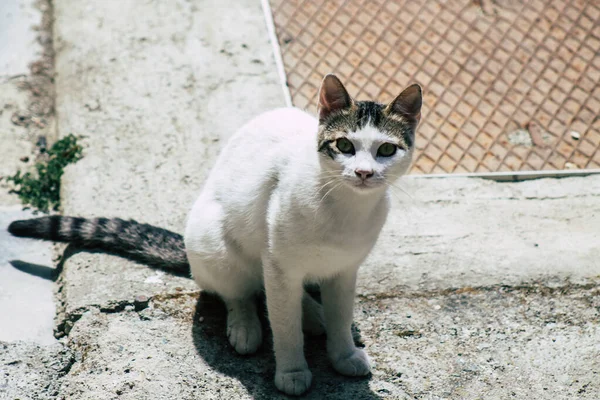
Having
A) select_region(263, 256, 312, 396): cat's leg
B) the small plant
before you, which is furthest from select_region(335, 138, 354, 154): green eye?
the small plant

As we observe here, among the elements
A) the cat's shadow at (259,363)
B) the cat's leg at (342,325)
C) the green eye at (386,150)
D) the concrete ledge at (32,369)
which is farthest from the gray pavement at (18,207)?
the green eye at (386,150)

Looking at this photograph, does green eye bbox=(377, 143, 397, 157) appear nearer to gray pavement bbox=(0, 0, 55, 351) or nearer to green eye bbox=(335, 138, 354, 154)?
green eye bbox=(335, 138, 354, 154)

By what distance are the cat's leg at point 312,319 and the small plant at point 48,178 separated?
5.04 feet

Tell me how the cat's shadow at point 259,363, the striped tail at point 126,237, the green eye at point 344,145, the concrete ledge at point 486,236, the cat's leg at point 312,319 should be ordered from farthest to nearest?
the concrete ledge at point 486,236, the striped tail at point 126,237, the cat's leg at point 312,319, the cat's shadow at point 259,363, the green eye at point 344,145

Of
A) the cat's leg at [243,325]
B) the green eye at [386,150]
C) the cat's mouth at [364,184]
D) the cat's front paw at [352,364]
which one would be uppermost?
the green eye at [386,150]

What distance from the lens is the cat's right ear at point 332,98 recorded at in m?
2.38

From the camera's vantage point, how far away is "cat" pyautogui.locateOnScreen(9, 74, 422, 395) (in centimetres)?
234

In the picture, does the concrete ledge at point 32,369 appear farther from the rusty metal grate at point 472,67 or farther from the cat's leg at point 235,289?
the rusty metal grate at point 472,67

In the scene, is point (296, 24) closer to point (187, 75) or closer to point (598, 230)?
point (187, 75)

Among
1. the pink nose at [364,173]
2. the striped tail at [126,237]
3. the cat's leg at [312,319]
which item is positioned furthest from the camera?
the striped tail at [126,237]

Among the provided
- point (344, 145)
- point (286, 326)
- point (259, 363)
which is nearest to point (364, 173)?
point (344, 145)

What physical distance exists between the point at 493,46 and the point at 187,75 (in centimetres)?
193

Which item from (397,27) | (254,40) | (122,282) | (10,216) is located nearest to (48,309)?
(122,282)

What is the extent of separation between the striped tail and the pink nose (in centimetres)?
114
